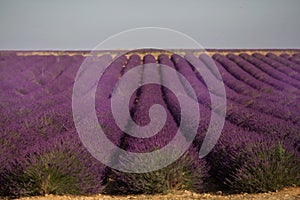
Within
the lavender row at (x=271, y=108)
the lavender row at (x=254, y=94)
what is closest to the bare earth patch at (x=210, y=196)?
the lavender row at (x=271, y=108)

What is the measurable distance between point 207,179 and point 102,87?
9448 mm

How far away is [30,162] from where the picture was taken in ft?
16.4

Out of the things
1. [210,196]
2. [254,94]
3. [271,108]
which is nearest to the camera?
[210,196]

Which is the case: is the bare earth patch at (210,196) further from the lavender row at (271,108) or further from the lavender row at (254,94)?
the lavender row at (254,94)

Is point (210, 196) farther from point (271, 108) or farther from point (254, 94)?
point (254, 94)

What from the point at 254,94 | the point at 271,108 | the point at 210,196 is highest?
the point at 254,94

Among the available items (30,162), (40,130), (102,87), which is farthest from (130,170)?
(102,87)

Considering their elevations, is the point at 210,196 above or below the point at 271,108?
below

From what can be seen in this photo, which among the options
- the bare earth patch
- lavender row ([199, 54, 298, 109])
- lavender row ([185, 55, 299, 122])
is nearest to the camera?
the bare earth patch

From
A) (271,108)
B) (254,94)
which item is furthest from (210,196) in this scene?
(254,94)

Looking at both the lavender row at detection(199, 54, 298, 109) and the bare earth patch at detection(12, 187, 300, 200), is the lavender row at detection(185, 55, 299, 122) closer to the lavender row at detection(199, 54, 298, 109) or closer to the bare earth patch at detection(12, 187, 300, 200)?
the lavender row at detection(199, 54, 298, 109)

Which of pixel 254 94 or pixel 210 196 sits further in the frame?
pixel 254 94

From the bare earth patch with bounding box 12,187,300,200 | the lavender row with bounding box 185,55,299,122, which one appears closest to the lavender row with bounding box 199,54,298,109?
the lavender row with bounding box 185,55,299,122

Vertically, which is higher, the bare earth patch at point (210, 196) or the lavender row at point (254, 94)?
the lavender row at point (254, 94)
